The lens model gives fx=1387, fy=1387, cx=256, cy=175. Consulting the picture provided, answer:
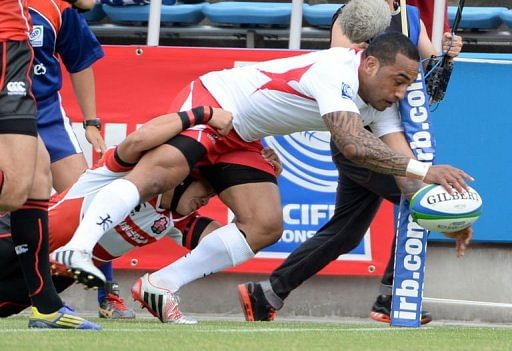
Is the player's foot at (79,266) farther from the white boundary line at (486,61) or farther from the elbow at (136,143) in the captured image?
the white boundary line at (486,61)

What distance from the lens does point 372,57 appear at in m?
6.57

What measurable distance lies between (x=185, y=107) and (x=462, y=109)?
1982 mm

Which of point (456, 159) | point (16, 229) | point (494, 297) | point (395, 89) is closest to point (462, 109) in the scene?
point (456, 159)

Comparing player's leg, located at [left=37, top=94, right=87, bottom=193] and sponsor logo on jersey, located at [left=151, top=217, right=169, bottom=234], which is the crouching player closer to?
sponsor logo on jersey, located at [left=151, top=217, right=169, bottom=234]

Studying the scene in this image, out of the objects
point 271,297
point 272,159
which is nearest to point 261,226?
point 272,159

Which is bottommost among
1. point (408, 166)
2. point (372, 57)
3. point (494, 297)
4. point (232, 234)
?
point (494, 297)

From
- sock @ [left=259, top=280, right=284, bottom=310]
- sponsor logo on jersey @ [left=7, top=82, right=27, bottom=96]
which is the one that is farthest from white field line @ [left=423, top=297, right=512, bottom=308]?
sponsor logo on jersey @ [left=7, top=82, right=27, bottom=96]

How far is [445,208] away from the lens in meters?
6.19

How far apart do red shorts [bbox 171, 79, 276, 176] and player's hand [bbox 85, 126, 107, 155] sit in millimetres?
790

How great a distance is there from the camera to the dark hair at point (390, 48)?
6500 mm

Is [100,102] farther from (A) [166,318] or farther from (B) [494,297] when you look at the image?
(B) [494,297]

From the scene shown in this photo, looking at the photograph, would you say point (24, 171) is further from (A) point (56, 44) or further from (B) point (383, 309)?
(B) point (383, 309)

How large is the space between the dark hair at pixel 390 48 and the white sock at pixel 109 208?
4.28 ft

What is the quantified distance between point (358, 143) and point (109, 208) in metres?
1.22
